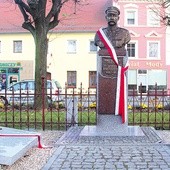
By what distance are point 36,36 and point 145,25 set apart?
26425 millimetres

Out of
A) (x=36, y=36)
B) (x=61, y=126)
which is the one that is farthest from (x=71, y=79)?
(x=61, y=126)

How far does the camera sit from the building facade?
4266cm

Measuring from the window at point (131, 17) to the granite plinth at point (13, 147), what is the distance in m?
35.2

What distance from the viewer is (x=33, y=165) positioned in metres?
7.70

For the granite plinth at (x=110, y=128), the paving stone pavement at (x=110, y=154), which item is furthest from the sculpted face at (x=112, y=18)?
the paving stone pavement at (x=110, y=154)

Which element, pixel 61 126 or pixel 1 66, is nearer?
pixel 61 126

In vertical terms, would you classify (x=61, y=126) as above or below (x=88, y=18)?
below

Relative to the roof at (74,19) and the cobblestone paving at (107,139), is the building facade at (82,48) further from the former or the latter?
the cobblestone paving at (107,139)

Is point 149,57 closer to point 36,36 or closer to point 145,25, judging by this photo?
point 145,25

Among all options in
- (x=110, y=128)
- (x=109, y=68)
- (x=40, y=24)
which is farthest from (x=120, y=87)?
(x=40, y=24)

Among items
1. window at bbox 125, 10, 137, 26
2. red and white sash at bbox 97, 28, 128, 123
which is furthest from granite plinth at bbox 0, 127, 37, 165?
window at bbox 125, 10, 137, 26

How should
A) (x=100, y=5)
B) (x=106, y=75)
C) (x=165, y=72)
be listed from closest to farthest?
(x=106, y=75) → (x=165, y=72) → (x=100, y=5)

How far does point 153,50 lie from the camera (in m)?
43.2

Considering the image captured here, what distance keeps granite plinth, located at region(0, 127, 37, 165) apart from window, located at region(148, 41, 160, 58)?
34.4 meters
